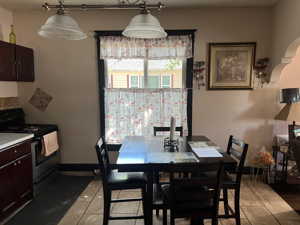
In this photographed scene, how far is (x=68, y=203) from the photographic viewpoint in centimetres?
303

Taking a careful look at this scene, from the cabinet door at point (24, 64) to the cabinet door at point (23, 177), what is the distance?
1.24m

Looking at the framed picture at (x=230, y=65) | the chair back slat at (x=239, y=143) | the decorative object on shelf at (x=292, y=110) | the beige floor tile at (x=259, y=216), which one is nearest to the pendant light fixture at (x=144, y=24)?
the chair back slat at (x=239, y=143)

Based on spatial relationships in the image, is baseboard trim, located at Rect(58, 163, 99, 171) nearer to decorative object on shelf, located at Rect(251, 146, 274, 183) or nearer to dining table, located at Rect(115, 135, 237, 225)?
dining table, located at Rect(115, 135, 237, 225)

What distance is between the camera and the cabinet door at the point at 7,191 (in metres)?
2.52

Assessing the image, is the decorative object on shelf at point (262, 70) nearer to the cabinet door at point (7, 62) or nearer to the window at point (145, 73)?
the window at point (145, 73)

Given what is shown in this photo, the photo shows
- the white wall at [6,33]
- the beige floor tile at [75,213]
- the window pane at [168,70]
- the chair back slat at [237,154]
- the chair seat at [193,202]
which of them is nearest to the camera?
the chair seat at [193,202]

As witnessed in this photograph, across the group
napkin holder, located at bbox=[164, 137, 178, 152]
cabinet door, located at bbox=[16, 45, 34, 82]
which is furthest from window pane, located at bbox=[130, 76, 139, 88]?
cabinet door, located at bbox=[16, 45, 34, 82]

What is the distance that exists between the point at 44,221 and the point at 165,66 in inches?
104

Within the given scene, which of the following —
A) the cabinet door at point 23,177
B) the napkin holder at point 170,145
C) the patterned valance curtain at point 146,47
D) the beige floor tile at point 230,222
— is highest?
the patterned valance curtain at point 146,47

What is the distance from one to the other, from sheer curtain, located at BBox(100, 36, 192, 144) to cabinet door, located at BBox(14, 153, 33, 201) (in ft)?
4.12

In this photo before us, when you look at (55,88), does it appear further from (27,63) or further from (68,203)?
(68,203)

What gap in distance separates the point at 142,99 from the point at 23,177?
1.95 m

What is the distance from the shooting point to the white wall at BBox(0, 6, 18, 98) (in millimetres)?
3559

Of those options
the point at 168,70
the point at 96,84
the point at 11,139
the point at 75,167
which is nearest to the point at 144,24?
the point at 168,70
